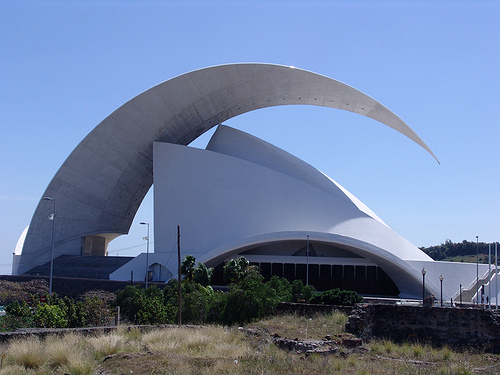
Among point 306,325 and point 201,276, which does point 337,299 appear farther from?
point 306,325

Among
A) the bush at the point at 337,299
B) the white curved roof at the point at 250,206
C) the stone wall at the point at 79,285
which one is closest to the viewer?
the bush at the point at 337,299

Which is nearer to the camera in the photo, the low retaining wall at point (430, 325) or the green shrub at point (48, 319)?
the low retaining wall at point (430, 325)

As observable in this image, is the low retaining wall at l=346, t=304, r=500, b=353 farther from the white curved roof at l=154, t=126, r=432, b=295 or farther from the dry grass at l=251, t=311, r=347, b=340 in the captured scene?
the white curved roof at l=154, t=126, r=432, b=295

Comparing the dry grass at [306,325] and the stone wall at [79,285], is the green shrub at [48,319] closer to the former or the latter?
the dry grass at [306,325]

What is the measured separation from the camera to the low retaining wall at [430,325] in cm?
1234

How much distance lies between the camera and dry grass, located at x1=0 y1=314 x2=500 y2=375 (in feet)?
29.4

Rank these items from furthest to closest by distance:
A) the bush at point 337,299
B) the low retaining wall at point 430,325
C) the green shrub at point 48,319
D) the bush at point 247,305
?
1. the bush at point 337,299
2. the bush at point 247,305
3. the green shrub at point 48,319
4. the low retaining wall at point 430,325

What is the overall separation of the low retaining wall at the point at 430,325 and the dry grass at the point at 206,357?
54 centimetres

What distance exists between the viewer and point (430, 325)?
42.7 feet

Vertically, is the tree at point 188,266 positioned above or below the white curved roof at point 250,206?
below

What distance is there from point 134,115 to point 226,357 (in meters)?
27.8

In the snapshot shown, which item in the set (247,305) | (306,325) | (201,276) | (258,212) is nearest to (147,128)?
(258,212)

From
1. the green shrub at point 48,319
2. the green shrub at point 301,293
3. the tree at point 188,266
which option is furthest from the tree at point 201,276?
the green shrub at point 48,319

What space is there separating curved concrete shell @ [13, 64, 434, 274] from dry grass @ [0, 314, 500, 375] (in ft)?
81.0
